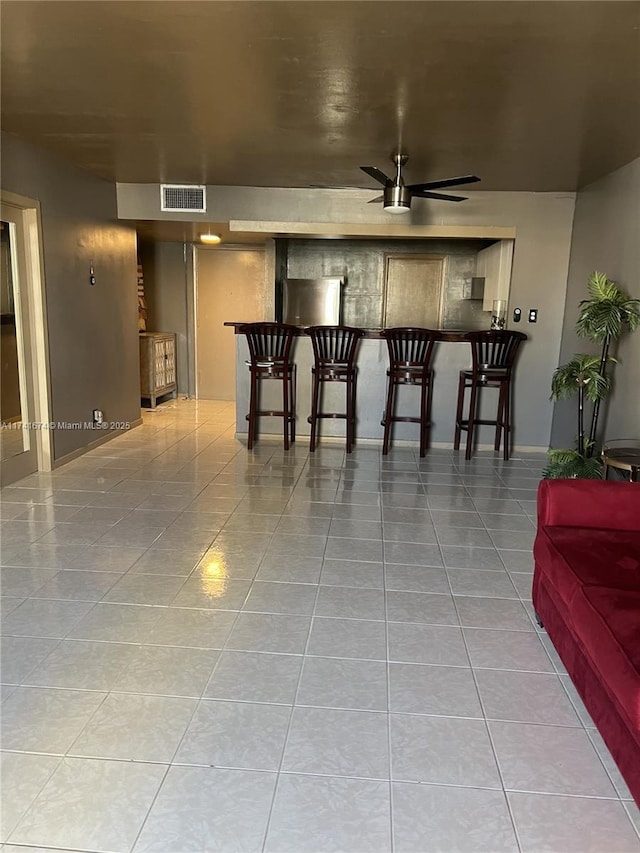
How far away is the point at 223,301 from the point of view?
771cm

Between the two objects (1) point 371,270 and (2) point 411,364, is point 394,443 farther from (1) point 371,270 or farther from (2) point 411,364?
(1) point 371,270

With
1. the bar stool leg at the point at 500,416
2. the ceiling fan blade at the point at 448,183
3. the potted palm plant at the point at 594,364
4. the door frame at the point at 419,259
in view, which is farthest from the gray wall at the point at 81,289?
the potted palm plant at the point at 594,364

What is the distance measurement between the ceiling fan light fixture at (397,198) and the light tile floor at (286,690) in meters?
2.29

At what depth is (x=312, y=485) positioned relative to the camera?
4203 millimetres

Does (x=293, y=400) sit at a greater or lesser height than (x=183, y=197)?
lesser

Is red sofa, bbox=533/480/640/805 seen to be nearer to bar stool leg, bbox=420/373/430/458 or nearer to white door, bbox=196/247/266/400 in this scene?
bar stool leg, bbox=420/373/430/458

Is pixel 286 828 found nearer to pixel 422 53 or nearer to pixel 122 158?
pixel 422 53

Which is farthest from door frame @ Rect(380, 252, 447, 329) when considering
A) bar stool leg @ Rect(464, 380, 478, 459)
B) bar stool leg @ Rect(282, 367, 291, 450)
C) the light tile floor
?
the light tile floor

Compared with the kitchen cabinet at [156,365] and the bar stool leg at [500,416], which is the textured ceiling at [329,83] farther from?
the kitchen cabinet at [156,365]

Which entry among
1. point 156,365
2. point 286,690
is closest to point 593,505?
point 286,690

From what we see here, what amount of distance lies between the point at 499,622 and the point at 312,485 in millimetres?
2004

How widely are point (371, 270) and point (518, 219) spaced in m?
2.62

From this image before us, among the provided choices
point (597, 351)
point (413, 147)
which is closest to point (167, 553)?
point (413, 147)

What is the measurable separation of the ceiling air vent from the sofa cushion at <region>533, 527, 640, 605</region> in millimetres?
4343
